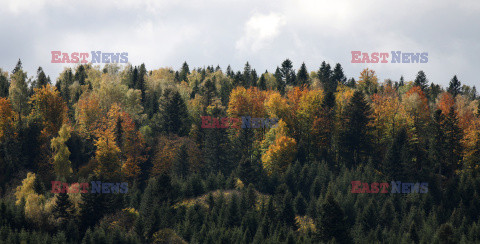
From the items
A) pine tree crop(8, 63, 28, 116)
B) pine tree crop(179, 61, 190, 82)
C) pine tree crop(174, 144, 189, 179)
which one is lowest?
pine tree crop(174, 144, 189, 179)

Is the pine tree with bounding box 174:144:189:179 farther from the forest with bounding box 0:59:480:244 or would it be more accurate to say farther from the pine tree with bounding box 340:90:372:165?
the pine tree with bounding box 340:90:372:165

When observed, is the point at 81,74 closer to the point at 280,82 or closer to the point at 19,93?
the point at 19,93

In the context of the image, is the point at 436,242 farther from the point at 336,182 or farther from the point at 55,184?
the point at 55,184

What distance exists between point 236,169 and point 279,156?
Result: 8.18 metres

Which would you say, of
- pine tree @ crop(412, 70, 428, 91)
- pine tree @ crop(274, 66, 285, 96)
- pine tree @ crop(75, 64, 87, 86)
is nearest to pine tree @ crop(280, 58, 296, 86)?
pine tree @ crop(274, 66, 285, 96)

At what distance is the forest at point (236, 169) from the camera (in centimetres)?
6281

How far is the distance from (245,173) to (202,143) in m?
21.1

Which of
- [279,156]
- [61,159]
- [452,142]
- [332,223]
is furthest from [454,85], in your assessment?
[61,159]

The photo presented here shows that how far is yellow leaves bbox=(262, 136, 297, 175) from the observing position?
83.0 metres

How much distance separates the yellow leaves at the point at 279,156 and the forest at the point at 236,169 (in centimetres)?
24

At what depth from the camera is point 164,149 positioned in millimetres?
87750

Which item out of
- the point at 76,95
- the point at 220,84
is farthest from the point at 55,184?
the point at 220,84

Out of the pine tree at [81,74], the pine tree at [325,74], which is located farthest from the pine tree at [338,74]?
the pine tree at [81,74]

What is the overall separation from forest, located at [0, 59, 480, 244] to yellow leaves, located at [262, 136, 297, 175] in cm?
24
